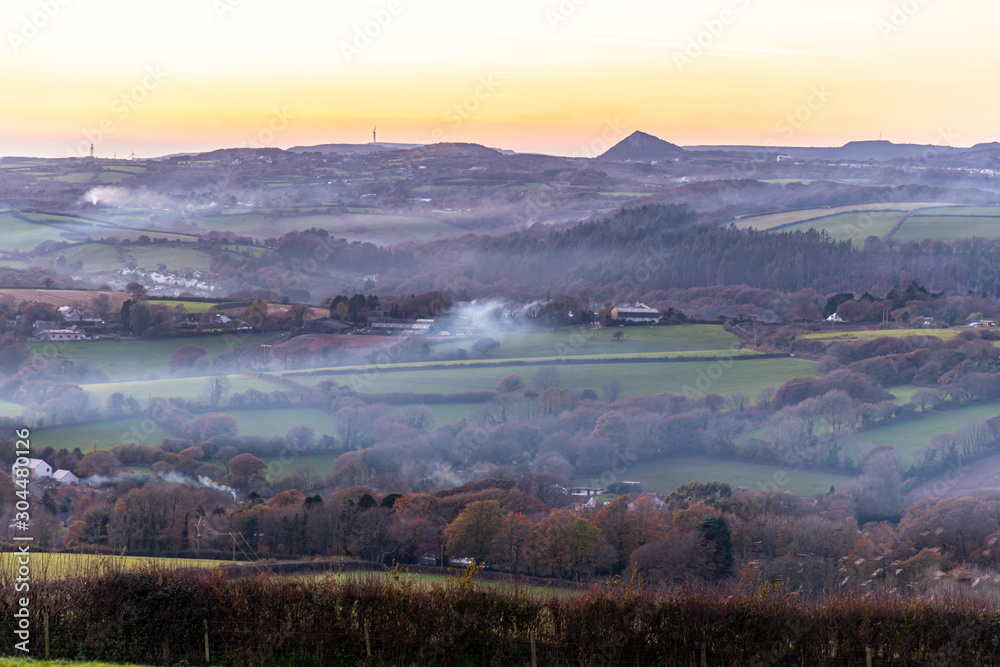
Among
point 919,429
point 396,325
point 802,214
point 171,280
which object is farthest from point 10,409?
point 802,214

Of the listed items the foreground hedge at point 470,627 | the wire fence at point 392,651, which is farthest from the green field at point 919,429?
the wire fence at point 392,651

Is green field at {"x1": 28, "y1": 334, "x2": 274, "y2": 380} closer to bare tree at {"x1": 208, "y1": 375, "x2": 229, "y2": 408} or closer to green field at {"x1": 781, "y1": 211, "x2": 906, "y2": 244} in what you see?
bare tree at {"x1": 208, "y1": 375, "x2": 229, "y2": 408}

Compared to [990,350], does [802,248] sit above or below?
above

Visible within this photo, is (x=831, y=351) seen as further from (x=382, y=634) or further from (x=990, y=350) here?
(x=382, y=634)

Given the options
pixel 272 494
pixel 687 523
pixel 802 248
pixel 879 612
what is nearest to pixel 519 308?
pixel 802 248

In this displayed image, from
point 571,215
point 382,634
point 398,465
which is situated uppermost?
point 571,215

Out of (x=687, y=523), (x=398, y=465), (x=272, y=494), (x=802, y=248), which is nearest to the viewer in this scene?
(x=687, y=523)

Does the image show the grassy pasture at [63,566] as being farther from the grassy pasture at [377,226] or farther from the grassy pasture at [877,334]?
the grassy pasture at [377,226]
